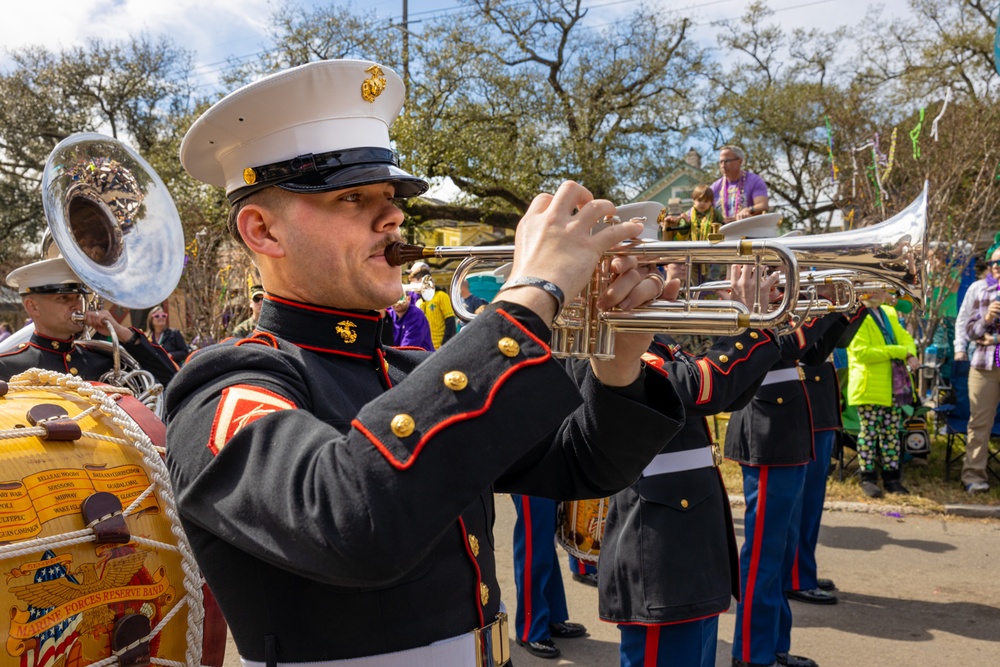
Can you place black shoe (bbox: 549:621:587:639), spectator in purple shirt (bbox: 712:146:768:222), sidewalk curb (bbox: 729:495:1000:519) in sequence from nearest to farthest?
1. black shoe (bbox: 549:621:587:639)
2. sidewalk curb (bbox: 729:495:1000:519)
3. spectator in purple shirt (bbox: 712:146:768:222)

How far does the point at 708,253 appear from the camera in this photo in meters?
1.69

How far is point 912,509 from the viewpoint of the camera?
6961 millimetres

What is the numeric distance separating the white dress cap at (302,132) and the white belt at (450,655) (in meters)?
0.81

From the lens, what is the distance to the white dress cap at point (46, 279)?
463 cm

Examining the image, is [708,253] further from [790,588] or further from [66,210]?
[790,588]

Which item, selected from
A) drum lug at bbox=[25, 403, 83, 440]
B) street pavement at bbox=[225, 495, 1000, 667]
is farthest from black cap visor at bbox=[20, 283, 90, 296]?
drum lug at bbox=[25, 403, 83, 440]

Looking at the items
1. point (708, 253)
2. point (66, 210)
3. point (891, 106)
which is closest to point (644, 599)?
point (708, 253)

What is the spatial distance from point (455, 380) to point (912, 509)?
693 centimetres

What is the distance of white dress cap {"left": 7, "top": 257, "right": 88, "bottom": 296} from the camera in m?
4.63

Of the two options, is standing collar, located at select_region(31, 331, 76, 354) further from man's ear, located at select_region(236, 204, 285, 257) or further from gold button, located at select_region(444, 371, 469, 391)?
gold button, located at select_region(444, 371, 469, 391)

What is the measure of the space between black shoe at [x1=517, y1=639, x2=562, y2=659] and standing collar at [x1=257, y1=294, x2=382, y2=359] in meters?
3.20

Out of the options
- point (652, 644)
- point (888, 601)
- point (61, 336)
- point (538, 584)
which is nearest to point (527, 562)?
point (538, 584)

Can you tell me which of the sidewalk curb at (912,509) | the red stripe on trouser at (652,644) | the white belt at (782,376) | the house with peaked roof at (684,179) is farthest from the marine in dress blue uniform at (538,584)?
the house with peaked roof at (684,179)

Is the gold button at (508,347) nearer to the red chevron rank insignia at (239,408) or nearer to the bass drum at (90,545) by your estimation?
the red chevron rank insignia at (239,408)
